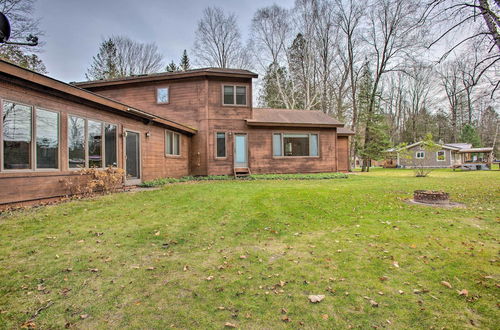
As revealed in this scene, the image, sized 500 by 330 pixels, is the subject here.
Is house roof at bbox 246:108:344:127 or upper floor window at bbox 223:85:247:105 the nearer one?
upper floor window at bbox 223:85:247:105

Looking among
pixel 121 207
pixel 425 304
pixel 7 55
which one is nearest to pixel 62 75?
pixel 7 55

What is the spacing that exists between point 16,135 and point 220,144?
901cm

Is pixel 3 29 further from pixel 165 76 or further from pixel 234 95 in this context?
pixel 234 95

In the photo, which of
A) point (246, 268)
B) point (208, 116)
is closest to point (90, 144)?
point (246, 268)

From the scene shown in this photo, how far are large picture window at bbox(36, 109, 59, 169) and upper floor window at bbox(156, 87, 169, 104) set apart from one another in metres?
8.24

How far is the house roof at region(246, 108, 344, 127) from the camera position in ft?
45.2

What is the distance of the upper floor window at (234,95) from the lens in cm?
1342

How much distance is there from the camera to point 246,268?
2.90m

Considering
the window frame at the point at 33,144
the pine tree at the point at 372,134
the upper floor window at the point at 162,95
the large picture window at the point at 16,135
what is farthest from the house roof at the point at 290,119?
the large picture window at the point at 16,135

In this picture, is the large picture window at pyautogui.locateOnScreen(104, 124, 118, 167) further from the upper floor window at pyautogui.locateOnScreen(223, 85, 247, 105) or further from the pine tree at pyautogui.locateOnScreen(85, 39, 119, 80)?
the pine tree at pyautogui.locateOnScreen(85, 39, 119, 80)

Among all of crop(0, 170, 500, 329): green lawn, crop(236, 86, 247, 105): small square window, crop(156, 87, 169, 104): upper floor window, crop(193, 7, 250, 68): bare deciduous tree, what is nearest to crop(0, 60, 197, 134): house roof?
crop(0, 170, 500, 329): green lawn

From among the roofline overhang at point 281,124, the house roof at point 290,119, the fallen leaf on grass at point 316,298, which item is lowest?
the fallen leaf on grass at point 316,298

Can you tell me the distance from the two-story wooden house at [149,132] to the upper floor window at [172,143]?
47 millimetres

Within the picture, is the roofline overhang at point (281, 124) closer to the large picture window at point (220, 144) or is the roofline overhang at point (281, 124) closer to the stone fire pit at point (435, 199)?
the large picture window at point (220, 144)
